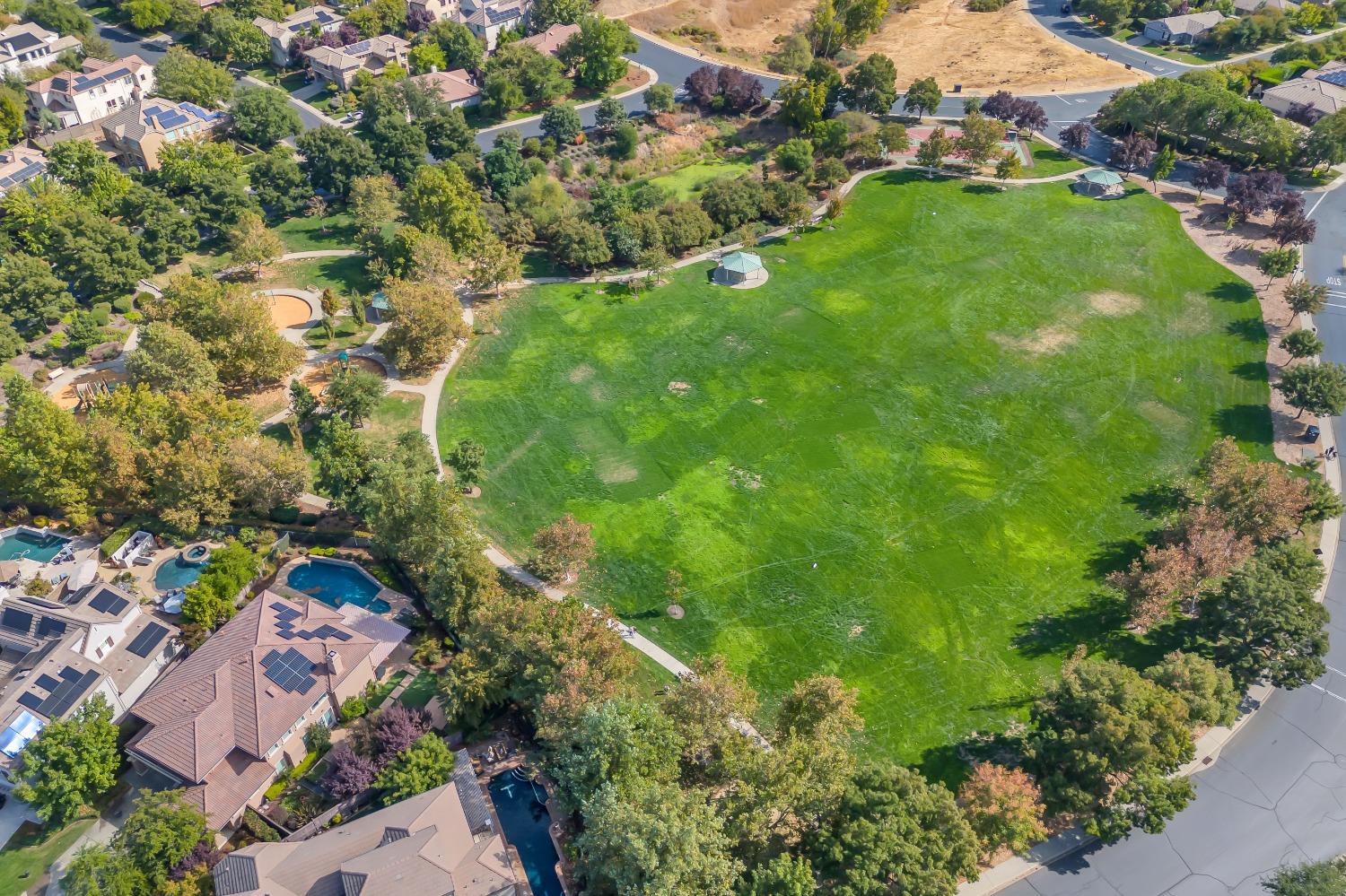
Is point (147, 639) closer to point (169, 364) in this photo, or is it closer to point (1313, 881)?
point (169, 364)

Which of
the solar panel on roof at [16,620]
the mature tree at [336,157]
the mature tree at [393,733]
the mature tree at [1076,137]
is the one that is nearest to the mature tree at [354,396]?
the solar panel on roof at [16,620]

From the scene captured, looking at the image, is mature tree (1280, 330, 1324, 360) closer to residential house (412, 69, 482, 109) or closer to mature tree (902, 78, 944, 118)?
mature tree (902, 78, 944, 118)

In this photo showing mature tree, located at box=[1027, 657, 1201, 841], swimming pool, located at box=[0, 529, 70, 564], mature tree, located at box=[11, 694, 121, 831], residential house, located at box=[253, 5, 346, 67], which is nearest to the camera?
mature tree, located at box=[11, 694, 121, 831]

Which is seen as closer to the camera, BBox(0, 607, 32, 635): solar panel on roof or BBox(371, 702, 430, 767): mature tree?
BBox(371, 702, 430, 767): mature tree

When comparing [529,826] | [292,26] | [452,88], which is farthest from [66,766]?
[292,26]

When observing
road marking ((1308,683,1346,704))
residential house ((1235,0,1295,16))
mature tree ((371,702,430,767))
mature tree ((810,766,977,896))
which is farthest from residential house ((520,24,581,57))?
road marking ((1308,683,1346,704))

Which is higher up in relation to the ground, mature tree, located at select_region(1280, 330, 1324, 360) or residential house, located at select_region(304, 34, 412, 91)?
residential house, located at select_region(304, 34, 412, 91)

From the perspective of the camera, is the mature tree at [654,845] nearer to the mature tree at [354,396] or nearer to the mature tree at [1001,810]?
the mature tree at [1001,810]
